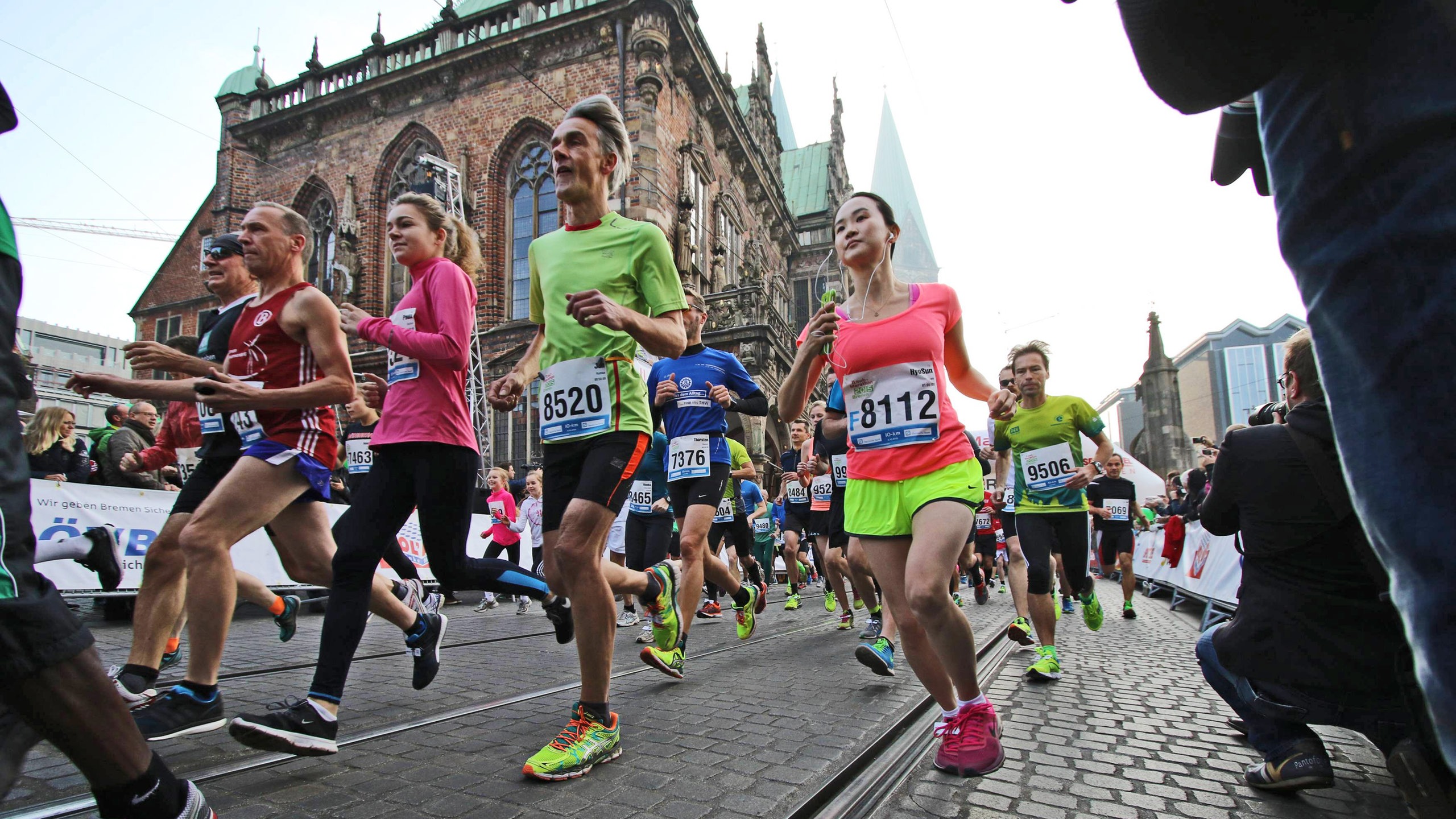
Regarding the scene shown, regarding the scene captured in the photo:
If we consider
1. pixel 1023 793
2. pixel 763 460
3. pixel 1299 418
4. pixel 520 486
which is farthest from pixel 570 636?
pixel 763 460

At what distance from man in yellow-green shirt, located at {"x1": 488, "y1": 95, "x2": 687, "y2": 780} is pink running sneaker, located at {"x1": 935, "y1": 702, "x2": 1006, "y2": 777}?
1.18 meters

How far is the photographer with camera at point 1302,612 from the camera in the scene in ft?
8.48

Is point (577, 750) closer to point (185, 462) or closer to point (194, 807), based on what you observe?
point (194, 807)

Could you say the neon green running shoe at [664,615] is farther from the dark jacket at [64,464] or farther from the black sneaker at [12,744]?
the dark jacket at [64,464]

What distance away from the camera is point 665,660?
14.6ft

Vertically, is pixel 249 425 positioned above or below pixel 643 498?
above

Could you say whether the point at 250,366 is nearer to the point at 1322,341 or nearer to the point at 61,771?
the point at 61,771

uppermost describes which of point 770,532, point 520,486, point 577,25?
point 577,25

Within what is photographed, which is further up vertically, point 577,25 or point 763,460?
point 577,25

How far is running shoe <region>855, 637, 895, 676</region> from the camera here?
4.25 m

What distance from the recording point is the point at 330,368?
344cm

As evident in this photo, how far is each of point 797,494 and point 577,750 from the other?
306 inches

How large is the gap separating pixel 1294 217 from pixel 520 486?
15.0 meters

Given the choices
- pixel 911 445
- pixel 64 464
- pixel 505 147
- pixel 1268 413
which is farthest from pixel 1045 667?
pixel 505 147
